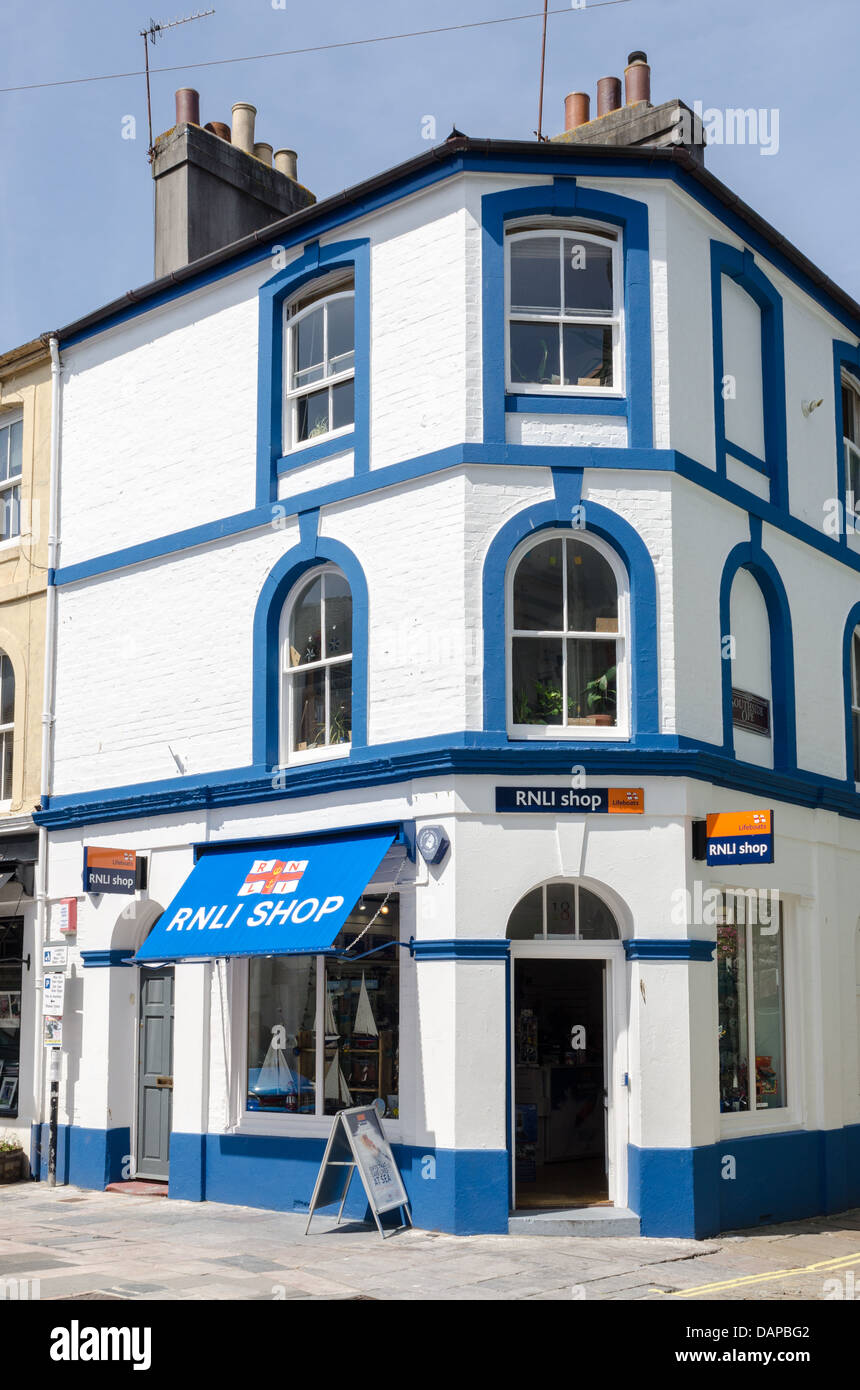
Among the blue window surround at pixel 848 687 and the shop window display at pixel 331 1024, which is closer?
the shop window display at pixel 331 1024

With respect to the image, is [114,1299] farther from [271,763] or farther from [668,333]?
[668,333]

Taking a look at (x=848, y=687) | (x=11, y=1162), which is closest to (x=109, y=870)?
(x=11, y=1162)

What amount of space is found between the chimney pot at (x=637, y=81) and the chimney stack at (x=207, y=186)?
482 cm

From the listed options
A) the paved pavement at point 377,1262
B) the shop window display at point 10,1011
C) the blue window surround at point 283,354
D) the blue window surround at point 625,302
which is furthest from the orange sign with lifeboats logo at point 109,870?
the blue window surround at point 625,302

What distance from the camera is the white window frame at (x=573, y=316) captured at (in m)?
14.4

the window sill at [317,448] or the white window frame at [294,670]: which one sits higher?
the window sill at [317,448]

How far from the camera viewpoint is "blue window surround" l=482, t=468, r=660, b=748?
539 inches

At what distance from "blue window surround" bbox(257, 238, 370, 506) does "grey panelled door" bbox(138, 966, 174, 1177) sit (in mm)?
5466

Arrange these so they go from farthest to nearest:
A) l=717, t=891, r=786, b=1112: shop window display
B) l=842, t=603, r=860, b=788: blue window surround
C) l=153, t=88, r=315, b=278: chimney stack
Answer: l=153, t=88, r=315, b=278: chimney stack
l=842, t=603, r=860, b=788: blue window surround
l=717, t=891, r=786, b=1112: shop window display

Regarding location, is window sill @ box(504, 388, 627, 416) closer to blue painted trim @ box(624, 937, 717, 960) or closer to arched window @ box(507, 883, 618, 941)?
arched window @ box(507, 883, 618, 941)

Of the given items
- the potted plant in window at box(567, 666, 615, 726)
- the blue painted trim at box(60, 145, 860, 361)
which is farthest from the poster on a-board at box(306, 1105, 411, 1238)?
the blue painted trim at box(60, 145, 860, 361)

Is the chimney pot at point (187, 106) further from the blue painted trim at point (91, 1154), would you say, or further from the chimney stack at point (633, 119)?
the blue painted trim at point (91, 1154)

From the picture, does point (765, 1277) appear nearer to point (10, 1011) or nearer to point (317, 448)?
point (317, 448)

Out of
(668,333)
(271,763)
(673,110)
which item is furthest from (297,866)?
(673,110)
